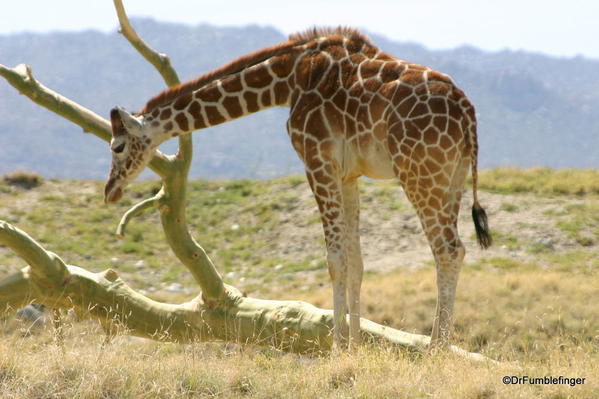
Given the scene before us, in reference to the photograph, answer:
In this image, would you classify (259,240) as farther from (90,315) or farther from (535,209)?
(90,315)

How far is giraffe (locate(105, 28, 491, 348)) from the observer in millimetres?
9469

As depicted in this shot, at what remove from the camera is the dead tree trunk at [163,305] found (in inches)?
440

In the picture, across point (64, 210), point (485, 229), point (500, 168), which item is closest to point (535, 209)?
point (500, 168)

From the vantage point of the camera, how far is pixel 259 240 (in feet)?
78.2

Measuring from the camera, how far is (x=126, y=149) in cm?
1048

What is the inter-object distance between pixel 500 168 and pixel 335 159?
62.6 ft

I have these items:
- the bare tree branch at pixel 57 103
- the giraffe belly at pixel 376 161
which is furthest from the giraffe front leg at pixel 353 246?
the bare tree branch at pixel 57 103

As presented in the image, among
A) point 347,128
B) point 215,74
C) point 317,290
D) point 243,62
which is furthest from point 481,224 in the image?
point 317,290

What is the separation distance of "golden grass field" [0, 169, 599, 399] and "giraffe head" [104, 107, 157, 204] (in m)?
2.03

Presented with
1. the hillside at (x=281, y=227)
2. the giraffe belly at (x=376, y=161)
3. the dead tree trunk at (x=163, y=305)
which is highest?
the giraffe belly at (x=376, y=161)

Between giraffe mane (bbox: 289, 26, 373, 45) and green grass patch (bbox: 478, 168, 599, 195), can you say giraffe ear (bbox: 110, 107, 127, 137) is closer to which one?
giraffe mane (bbox: 289, 26, 373, 45)

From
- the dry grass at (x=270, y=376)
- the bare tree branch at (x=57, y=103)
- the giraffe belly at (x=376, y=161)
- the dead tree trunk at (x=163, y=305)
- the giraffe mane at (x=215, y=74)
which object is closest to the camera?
the dry grass at (x=270, y=376)

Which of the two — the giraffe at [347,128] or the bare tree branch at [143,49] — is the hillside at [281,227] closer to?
the bare tree branch at [143,49]

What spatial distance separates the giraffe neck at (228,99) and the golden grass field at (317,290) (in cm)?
309
